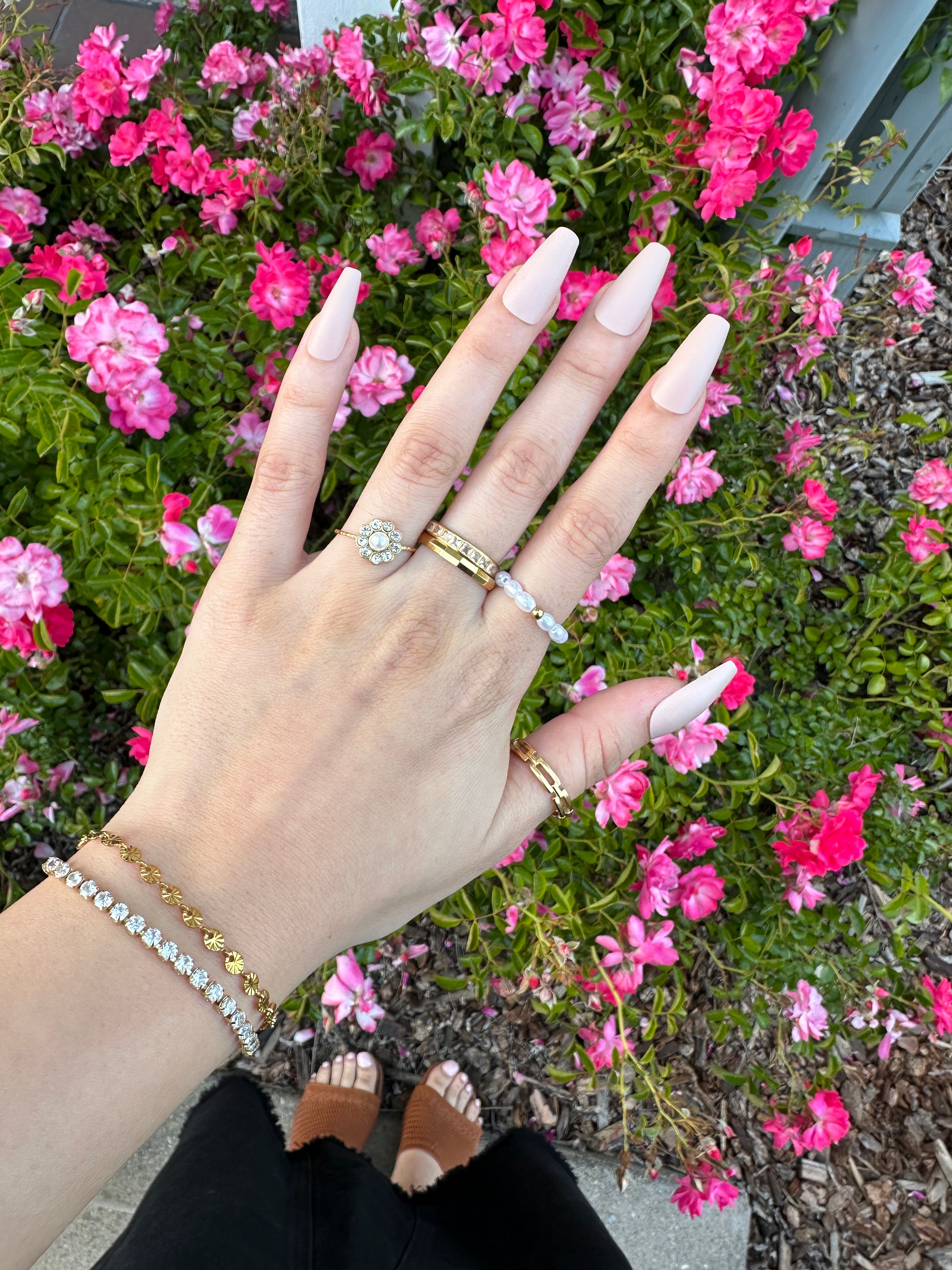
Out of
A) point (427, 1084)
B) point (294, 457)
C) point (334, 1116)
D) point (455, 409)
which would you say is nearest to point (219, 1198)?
point (334, 1116)

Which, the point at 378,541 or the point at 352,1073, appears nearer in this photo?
the point at 378,541

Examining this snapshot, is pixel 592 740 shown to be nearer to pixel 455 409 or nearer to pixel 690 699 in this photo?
pixel 690 699

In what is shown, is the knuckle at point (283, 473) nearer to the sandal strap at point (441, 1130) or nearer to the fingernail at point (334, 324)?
the fingernail at point (334, 324)

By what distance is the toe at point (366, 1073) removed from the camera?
2.38 meters

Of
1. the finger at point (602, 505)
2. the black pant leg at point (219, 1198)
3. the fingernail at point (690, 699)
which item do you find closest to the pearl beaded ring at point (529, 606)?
the finger at point (602, 505)

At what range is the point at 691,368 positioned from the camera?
1.29 meters

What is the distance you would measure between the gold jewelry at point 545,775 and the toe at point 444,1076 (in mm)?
1442

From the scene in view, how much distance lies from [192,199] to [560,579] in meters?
1.77

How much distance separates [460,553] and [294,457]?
0.35 meters

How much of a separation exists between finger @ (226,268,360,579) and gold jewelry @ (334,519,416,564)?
132 millimetres

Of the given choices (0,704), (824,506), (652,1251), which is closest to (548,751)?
(824,506)

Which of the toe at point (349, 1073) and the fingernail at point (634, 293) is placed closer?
the fingernail at point (634, 293)

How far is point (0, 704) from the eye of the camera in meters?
1.82

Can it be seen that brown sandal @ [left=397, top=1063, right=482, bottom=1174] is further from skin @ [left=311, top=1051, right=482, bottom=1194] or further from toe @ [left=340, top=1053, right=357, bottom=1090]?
toe @ [left=340, top=1053, right=357, bottom=1090]
